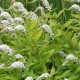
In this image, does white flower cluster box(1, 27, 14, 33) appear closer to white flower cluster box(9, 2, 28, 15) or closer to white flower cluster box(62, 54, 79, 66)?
white flower cluster box(9, 2, 28, 15)

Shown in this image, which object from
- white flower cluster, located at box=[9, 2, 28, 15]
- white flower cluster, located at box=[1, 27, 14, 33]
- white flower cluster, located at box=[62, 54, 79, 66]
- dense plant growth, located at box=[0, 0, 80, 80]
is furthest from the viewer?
white flower cluster, located at box=[9, 2, 28, 15]

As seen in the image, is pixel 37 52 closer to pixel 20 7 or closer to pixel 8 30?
pixel 8 30

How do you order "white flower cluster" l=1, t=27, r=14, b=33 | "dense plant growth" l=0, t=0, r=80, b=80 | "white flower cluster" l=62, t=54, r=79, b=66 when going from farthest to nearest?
1. "white flower cluster" l=1, t=27, r=14, b=33
2. "dense plant growth" l=0, t=0, r=80, b=80
3. "white flower cluster" l=62, t=54, r=79, b=66

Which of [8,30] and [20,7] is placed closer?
[8,30]

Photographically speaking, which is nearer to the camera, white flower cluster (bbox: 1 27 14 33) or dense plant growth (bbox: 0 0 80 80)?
dense plant growth (bbox: 0 0 80 80)

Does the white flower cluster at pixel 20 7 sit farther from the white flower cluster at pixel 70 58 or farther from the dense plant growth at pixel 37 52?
the white flower cluster at pixel 70 58

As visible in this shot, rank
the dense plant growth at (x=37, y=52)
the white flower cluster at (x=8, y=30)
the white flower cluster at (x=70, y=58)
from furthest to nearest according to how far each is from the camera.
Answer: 1. the white flower cluster at (x=8, y=30)
2. the dense plant growth at (x=37, y=52)
3. the white flower cluster at (x=70, y=58)

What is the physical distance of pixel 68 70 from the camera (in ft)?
8.34

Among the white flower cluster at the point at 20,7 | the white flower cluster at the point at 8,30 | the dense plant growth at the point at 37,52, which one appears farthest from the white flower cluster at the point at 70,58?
the white flower cluster at the point at 20,7

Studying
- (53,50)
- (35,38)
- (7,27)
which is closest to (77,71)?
(53,50)

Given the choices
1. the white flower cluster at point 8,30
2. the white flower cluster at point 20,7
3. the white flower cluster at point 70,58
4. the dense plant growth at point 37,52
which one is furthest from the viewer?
the white flower cluster at point 20,7

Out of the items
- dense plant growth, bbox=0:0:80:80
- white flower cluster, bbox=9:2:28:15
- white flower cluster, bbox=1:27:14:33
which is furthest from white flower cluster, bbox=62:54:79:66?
white flower cluster, bbox=9:2:28:15

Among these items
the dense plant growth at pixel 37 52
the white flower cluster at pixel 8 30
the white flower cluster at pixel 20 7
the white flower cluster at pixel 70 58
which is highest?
the white flower cluster at pixel 20 7

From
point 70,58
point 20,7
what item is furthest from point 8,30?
point 70,58
